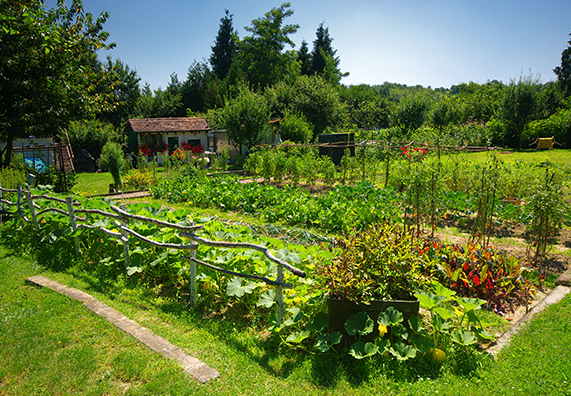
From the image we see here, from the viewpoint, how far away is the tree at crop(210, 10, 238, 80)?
44188 millimetres

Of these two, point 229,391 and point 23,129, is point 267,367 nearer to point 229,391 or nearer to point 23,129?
point 229,391

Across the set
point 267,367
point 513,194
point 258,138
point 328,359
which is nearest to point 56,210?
point 267,367

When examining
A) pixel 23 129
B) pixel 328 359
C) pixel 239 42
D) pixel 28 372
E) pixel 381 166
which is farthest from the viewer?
pixel 239 42

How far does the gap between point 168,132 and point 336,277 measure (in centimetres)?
2404

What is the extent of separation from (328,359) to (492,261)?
2.68 m

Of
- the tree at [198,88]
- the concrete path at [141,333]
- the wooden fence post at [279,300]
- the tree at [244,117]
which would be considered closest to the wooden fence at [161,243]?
the wooden fence post at [279,300]

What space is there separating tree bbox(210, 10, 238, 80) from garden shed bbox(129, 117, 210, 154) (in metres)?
20.8

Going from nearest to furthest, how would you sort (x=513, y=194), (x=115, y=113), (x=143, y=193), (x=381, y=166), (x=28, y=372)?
(x=28, y=372) < (x=513, y=194) < (x=143, y=193) < (x=381, y=166) < (x=115, y=113)

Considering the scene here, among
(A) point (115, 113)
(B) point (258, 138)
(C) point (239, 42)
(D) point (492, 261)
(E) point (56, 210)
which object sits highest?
(C) point (239, 42)

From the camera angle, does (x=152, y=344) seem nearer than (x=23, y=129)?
Yes

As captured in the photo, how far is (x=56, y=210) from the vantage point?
5.63 m

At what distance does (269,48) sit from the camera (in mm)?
37250

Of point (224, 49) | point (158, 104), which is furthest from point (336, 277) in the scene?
point (224, 49)

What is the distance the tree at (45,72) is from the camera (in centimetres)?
860
